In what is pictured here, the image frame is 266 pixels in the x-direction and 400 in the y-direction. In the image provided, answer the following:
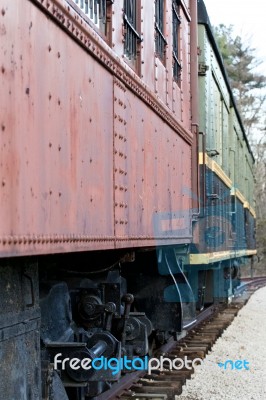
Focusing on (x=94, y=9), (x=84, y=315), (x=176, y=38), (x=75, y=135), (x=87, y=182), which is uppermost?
(x=176, y=38)

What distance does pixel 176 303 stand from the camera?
6.74m

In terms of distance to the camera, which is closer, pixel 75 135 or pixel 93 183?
pixel 75 135

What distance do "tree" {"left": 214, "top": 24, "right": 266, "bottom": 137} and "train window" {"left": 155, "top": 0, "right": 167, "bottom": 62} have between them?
39.3m

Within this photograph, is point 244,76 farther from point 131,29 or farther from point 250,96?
point 131,29

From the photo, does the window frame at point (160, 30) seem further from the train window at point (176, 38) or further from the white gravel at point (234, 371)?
the white gravel at point (234, 371)

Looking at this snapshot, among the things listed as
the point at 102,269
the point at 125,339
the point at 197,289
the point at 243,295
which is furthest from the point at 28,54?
the point at 243,295

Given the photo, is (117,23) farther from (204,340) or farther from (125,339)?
(204,340)

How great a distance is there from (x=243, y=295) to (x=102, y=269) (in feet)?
49.5

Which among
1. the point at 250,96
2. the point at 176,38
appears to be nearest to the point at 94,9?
the point at 176,38

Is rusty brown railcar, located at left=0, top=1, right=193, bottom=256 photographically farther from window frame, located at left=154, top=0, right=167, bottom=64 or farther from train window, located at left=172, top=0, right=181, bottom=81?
Answer: train window, located at left=172, top=0, right=181, bottom=81

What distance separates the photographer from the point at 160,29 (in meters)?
5.89

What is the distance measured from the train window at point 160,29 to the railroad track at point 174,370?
278 cm

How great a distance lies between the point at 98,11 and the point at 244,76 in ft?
143

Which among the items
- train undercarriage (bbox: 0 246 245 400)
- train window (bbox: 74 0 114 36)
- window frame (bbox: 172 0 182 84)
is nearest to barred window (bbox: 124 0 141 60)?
train window (bbox: 74 0 114 36)
